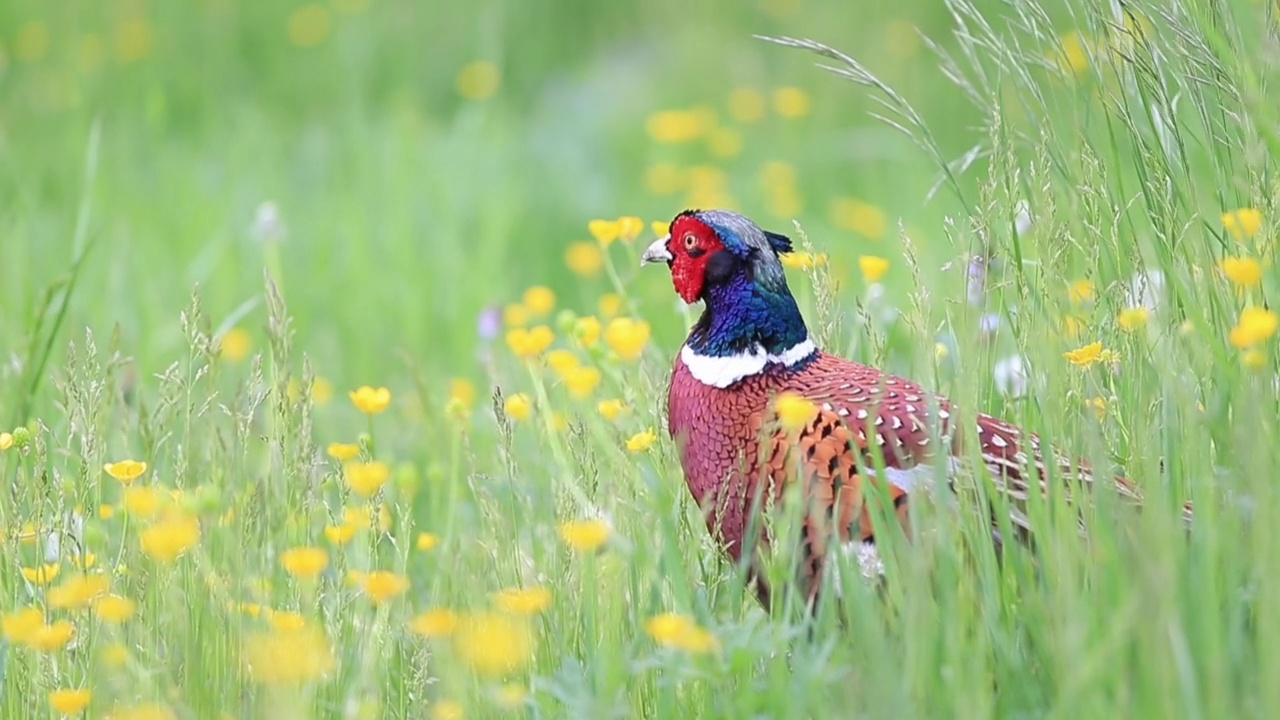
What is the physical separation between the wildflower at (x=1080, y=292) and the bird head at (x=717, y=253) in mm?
470

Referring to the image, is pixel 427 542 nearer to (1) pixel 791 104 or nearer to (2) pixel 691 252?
(2) pixel 691 252

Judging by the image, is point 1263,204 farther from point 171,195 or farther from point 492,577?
point 171,195

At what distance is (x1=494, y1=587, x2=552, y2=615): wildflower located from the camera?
2.03m

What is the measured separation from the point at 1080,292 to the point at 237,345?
278 cm

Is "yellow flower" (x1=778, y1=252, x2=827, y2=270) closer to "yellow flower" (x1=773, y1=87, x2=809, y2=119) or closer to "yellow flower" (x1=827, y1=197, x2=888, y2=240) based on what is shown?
"yellow flower" (x1=827, y1=197, x2=888, y2=240)

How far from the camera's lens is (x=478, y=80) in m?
6.82

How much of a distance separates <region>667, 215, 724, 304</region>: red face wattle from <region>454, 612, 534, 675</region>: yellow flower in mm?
740

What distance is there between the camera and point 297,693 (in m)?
1.90

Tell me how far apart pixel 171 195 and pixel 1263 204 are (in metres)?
4.03

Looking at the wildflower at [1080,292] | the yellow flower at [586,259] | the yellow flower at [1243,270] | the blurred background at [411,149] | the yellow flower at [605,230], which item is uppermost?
the blurred background at [411,149]

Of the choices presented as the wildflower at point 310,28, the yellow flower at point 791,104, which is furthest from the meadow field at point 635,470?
the wildflower at point 310,28

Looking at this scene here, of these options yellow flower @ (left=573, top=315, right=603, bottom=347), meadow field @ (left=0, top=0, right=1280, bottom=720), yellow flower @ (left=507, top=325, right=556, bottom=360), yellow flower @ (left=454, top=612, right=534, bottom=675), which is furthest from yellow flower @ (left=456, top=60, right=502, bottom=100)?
yellow flower @ (left=454, top=612, right=534, bottom=675)

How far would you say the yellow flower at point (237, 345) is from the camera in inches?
184

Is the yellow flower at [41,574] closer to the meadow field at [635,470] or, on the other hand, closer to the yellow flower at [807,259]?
the meadow field at [635,470]
